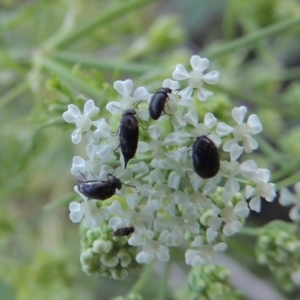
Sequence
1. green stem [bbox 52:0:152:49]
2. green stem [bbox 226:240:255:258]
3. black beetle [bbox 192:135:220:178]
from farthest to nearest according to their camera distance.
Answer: green stem [bbox 52:0:152:49] < green stem [bbox 226:240:255:258] < black beetle [bbox 192:135:220:178]

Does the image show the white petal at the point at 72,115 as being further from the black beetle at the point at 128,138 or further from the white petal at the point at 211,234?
the white petal at the point at 211,234

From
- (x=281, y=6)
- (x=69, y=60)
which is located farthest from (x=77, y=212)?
(x=281, y=6)

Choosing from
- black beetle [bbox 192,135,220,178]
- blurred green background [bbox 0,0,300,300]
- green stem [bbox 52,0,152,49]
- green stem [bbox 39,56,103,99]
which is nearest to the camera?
black beetle [bbox 192,135,220,178]

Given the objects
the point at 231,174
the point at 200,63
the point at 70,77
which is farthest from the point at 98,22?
the point at 231,174

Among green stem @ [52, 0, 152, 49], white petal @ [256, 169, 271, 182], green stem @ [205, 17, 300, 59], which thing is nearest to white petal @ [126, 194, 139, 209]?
white petal @ [256, 169, 271, 182]

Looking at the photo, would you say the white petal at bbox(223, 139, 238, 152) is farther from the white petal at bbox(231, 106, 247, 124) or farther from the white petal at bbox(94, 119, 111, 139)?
the white petal at bbox(94, 119, 111, 139)

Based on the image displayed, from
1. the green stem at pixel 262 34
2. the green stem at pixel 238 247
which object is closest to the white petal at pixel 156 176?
the green stem at pixel 238 247

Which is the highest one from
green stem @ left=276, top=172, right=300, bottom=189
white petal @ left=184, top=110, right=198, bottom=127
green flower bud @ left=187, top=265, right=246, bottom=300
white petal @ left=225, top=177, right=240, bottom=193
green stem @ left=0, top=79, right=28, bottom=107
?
green stem @ left=0, top=79, right=28, bottom=107
